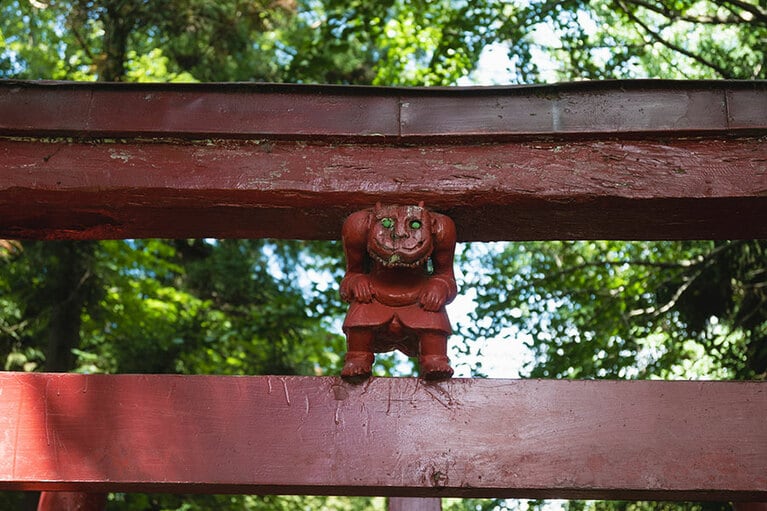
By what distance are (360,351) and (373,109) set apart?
722 millimetres

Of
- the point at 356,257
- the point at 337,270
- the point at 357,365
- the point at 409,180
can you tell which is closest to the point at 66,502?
the point at 357,365

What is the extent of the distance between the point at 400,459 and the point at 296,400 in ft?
1.03

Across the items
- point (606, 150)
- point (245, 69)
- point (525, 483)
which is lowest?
point (525, 483)

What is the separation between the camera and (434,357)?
86.7 inches

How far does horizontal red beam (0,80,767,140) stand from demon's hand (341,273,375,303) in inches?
16.7

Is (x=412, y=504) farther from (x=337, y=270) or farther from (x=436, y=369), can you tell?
(x=337, y=270)

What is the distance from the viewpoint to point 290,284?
760 centimetres

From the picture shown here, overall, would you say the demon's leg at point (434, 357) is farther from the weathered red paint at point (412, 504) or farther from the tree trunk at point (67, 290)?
the tree trunk at point (67, 290)

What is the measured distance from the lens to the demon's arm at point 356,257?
230 centimetres

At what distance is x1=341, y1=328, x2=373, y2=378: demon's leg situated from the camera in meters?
2.21

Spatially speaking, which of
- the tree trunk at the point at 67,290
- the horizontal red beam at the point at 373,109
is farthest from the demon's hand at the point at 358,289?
the tree trunk at the point at 67,290

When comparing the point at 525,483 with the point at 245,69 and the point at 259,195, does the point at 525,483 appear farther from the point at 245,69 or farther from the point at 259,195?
the point at 245,69

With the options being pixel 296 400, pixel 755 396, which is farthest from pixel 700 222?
pixel 296 400

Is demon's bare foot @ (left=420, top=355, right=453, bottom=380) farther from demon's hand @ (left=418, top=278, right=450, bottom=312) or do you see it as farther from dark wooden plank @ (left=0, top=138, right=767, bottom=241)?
dark wooden plank @ (left=0, top=138, right=767, bottom=241)
